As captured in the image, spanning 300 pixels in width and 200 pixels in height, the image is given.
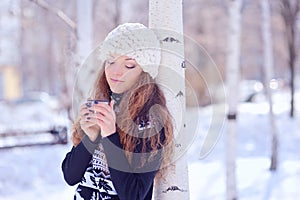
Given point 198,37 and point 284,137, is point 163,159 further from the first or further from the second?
point 198,37

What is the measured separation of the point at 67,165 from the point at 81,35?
11.3 ft

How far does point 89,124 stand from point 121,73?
0.78ft

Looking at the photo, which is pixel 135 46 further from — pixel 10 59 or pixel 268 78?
pixel 10 59

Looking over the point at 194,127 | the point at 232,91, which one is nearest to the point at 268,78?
the point at 232,91

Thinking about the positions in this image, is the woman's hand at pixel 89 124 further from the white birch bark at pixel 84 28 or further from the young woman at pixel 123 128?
the white birch bark at pixel 84 28

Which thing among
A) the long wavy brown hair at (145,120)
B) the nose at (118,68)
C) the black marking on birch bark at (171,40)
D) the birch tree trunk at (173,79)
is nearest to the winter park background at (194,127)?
the birch tree trunk at (173,79)

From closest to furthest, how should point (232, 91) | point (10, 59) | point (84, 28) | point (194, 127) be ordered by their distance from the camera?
point (194, 127) → point (232, 91) → point (84, 28) → point (10, 59)

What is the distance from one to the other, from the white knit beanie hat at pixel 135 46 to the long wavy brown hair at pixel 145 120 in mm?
57

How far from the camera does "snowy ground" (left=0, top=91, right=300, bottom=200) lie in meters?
5.93

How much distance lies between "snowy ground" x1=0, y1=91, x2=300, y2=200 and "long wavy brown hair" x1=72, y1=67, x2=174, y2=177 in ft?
11.0

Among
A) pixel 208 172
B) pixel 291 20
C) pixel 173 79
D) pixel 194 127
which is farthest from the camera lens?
pixel 291 20

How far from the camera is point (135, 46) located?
1.90 meters

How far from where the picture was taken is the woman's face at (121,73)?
1854mm

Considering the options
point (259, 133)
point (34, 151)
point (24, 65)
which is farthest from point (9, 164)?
point (24, 65)
